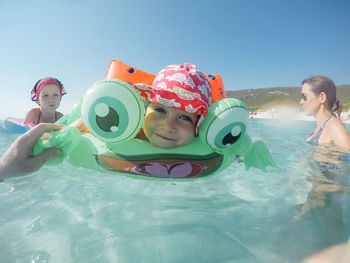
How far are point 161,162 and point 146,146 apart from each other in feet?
0.61

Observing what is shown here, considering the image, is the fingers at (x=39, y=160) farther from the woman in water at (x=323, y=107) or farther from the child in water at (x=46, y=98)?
the woman in water at (x=323, y=107)

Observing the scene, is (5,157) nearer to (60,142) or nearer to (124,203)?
(60,142)

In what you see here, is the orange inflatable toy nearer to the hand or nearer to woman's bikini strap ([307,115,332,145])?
the hand

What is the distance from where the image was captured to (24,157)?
1.36m

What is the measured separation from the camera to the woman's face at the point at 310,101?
298 centimetres

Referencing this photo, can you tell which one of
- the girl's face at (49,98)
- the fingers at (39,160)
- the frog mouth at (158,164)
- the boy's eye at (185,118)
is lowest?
the frog mouth at (158,164)

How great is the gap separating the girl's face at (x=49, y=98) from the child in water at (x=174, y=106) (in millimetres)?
3051

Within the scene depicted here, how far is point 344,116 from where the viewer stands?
16.7 metres

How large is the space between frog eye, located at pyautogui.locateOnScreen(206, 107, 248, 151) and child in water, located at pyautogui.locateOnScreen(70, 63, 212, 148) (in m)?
0.16

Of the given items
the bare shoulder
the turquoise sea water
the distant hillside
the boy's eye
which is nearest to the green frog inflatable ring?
the boy's eye

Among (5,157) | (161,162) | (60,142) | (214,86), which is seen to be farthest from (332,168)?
(5,157)

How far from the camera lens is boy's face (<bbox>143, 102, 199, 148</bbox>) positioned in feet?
5.28

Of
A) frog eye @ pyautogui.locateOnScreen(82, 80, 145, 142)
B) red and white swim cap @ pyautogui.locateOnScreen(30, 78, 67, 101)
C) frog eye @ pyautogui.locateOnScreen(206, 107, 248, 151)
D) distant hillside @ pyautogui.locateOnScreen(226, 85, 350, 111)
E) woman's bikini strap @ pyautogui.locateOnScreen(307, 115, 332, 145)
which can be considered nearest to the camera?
frog eye @ pyautogui.locateOnScreen(82, 80, 145, 142)

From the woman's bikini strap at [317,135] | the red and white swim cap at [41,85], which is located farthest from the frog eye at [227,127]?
the red and white swim cap at [41,85]
